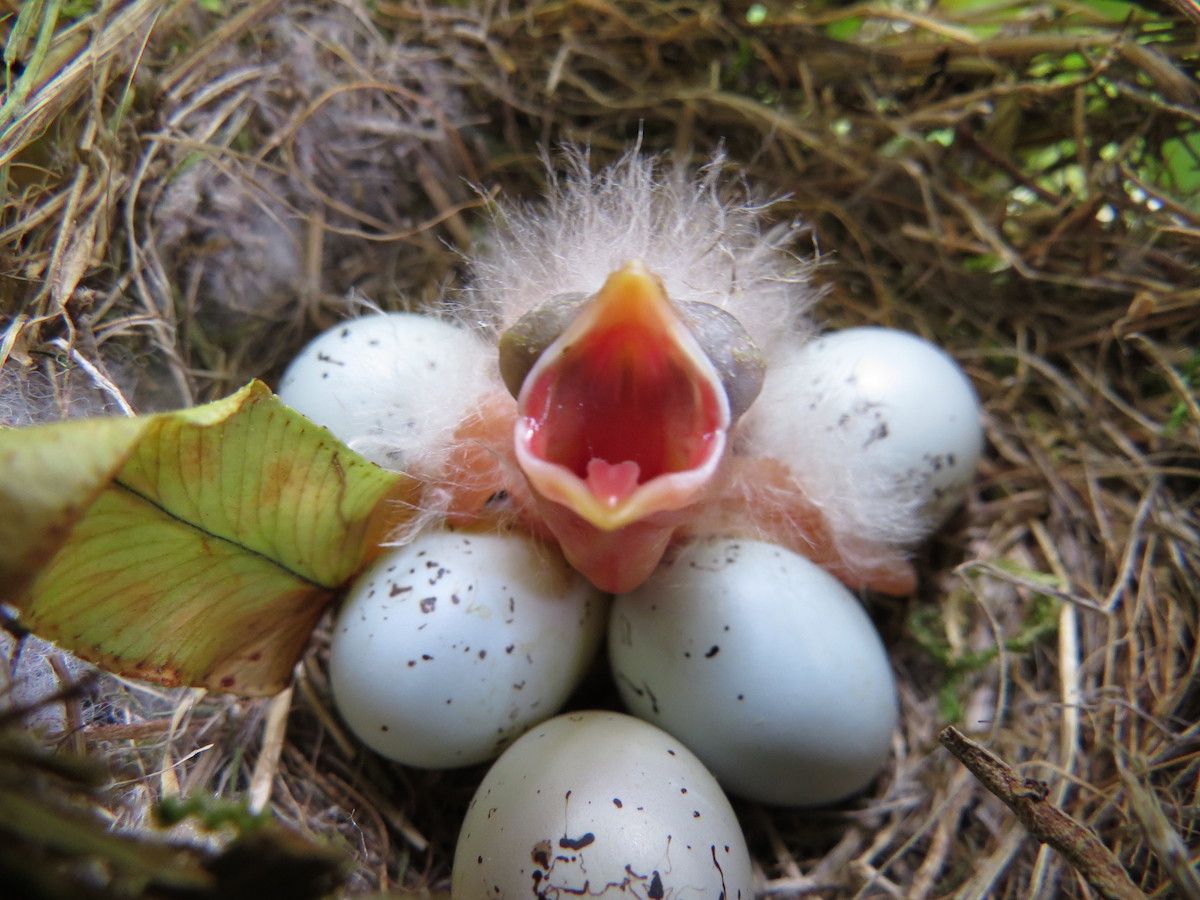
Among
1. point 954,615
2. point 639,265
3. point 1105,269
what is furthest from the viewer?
point 1105,269

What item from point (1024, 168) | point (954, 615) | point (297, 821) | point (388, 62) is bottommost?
point (954, 615)

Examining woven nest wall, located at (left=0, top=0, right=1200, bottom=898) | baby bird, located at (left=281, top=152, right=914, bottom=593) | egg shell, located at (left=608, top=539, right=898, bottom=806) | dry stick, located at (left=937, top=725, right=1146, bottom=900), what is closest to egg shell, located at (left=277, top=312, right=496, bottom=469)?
baby bird, located at (left=281, top=152, right=914, bottom=593)

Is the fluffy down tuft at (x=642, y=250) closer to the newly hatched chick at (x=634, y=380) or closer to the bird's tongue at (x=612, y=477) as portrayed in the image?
the newly hatched chick at (x=634, y=380)

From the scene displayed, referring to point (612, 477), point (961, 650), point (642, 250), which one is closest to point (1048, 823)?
point (961, 650)

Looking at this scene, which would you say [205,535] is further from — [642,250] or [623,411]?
[642,250]

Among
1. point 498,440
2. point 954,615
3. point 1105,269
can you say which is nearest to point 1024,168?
point 1105,269

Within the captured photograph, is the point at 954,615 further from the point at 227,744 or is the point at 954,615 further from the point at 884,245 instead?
the point at 227,744

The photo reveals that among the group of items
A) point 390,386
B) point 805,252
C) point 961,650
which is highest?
point 390,386
